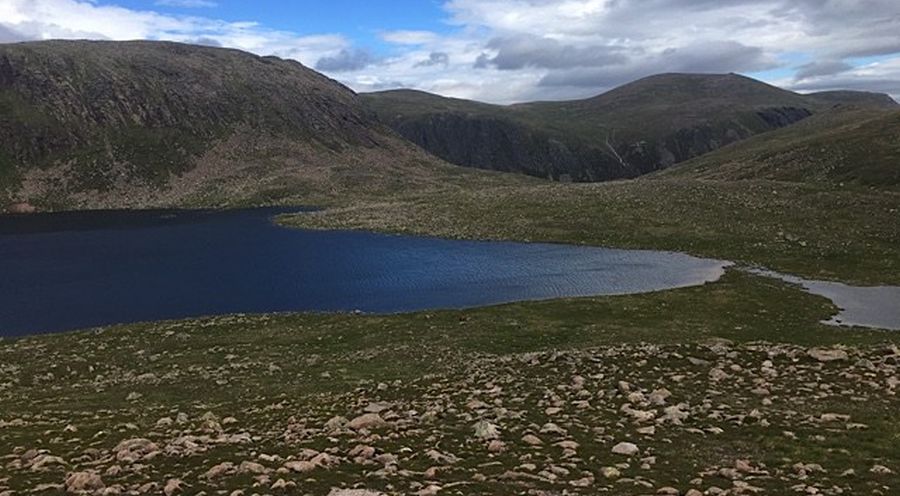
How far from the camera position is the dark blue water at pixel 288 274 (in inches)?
2667

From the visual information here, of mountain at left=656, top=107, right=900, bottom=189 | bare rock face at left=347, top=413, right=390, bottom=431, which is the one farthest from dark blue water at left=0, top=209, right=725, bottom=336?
mountain at left=656, top=107, right=900, bottom=189

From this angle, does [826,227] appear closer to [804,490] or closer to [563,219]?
[563,219]

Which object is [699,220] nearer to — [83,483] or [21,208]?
[83,483]

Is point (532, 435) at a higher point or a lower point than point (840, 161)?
lower

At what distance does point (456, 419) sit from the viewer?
2266cm

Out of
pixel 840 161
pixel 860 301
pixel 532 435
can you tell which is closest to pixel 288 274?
pixel 860 301

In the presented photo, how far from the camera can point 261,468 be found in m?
16.6

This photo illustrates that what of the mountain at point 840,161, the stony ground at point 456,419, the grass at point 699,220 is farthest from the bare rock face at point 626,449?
the mountain at point 840,161

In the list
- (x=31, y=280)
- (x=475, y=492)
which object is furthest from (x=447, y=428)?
(x=31, y=280)

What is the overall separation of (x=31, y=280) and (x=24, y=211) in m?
120

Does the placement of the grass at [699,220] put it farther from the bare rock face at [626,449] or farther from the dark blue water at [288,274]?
the bare rock face at [626,449]

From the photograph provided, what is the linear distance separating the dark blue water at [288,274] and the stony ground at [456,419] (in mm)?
21910

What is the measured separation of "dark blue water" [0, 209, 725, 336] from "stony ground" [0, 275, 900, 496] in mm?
21910

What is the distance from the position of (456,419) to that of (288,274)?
65.8 metres
